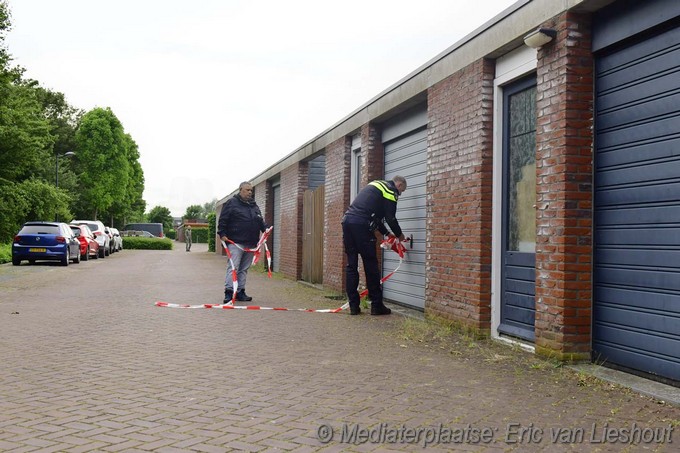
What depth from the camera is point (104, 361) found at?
6199 millimetres

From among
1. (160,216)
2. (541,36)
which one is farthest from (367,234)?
(160,216)

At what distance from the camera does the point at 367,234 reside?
9.84 meters

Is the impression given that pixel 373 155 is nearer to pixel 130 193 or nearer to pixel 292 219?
pixel 292 219

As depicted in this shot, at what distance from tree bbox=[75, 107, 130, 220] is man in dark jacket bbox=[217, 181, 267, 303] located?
51682 millimetres

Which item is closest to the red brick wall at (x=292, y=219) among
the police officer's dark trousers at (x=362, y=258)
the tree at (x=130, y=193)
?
the police officer's dark trousers at (x=362, y=258)

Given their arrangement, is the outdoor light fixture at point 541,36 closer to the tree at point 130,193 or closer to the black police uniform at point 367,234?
the black police uniform at point 367,234

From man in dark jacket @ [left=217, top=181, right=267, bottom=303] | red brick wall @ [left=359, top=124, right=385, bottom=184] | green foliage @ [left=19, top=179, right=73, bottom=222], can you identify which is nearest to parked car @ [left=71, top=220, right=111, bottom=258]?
green foliage @ [left=19, top=179, right=73, bottom=222]

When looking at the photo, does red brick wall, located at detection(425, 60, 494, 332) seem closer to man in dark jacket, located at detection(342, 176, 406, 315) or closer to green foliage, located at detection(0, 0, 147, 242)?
man in dark jacket, located at detection(342, 176, 406, 315)

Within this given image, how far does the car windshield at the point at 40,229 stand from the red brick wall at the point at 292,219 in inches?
344

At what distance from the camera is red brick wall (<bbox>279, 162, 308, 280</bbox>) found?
1802 cm

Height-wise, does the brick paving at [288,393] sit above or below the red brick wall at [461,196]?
below

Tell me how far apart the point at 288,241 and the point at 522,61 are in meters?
12.7

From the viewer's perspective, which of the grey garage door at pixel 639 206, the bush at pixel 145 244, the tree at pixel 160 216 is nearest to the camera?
the grey garage door at pixel 639 206

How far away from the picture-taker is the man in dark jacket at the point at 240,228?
38.1 ft
